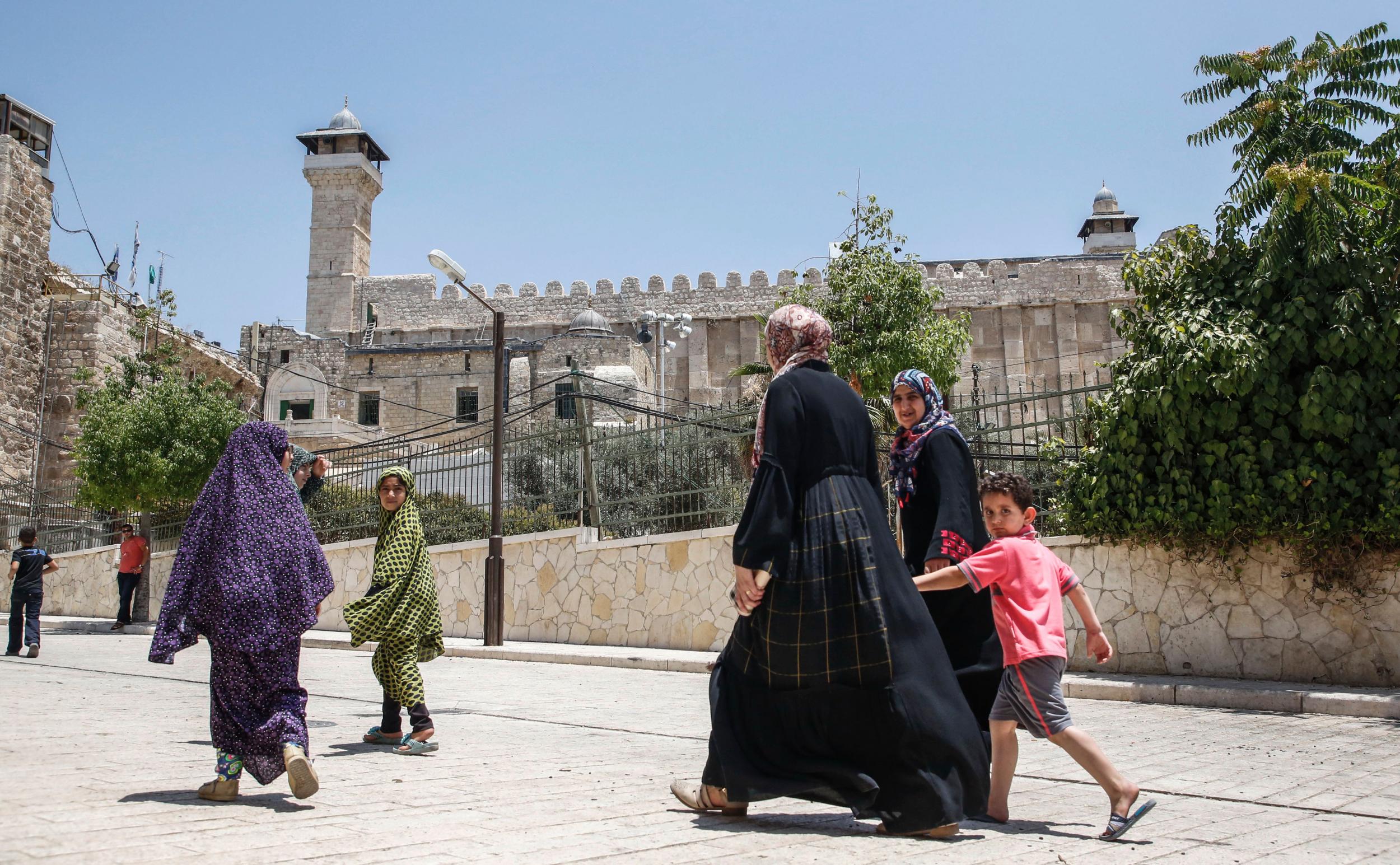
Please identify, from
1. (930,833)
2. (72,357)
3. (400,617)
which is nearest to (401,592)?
(400,617)

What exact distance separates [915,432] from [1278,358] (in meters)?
5.01

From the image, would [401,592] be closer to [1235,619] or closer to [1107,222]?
[1235,619]

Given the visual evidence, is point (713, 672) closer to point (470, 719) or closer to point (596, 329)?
point (470, 719)

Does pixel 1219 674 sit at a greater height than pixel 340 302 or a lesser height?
lesser

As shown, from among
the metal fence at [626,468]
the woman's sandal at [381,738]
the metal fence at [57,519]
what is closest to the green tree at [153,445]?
the metal fence at [57,519]

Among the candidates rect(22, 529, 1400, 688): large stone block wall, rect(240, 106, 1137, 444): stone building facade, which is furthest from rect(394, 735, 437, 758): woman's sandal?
rect(240, 106, 1137, 444): stone building facade

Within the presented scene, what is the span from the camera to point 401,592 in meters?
5.22

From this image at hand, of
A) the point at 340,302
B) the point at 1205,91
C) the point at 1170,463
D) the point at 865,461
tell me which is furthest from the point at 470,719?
the point at 340,302

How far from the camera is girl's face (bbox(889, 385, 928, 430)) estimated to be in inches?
153

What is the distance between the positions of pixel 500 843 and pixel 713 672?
0.89m

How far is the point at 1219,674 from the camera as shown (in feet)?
25.8

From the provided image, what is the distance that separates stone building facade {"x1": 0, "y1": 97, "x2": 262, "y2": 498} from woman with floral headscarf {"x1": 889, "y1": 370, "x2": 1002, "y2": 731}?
81.0ft

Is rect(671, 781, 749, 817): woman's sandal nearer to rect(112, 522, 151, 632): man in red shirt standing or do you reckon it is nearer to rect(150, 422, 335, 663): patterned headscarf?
rect(150, 422, 335, 663): patterned headscarf

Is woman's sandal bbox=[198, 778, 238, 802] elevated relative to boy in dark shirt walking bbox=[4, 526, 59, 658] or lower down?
lower down
